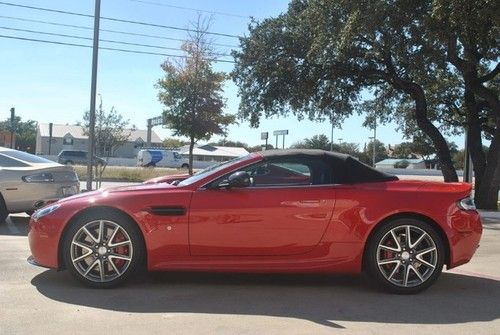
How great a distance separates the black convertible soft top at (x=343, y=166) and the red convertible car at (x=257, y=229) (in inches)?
1.5

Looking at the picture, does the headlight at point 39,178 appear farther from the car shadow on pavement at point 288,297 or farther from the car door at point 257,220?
the car door at point 257,220

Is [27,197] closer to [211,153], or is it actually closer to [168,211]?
[168,211]

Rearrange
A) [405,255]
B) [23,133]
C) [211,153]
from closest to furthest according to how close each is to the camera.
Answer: [405,255] → [211,153] → [23,133]

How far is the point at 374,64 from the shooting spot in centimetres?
2159

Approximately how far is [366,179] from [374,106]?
820 inches

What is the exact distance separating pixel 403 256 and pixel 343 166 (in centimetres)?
111

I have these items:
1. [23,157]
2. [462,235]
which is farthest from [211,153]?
[462,235]

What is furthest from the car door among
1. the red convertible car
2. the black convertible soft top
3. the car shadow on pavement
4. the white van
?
the white van

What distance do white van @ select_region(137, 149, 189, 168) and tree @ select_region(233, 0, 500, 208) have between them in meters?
34.5

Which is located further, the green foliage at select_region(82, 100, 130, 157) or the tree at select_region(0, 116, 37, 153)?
the tree at select_region(0, 116, 37, 153)

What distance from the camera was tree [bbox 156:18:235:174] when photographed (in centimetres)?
2792

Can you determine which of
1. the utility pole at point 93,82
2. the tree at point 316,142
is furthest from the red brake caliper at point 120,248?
the tree at point 316,142

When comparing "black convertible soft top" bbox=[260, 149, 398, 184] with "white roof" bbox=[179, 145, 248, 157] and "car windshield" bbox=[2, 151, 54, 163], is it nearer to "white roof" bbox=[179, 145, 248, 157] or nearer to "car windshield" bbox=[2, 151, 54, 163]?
"car windshield" bbox=[2, 151, 54, 163]

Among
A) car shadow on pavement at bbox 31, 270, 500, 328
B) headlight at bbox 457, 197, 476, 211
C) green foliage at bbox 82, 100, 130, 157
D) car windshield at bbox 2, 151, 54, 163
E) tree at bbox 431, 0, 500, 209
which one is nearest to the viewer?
car shadow on pavement at bbox 31, 270, 500, 328
